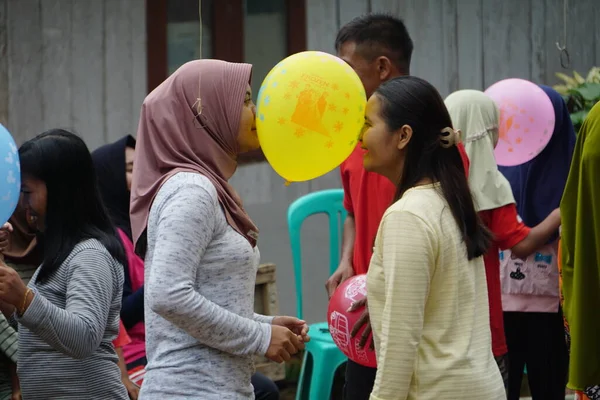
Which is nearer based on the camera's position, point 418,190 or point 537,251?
point 418,190

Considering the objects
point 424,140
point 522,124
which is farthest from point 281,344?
point 522,124

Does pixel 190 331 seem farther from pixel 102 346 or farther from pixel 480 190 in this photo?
pixel 480 190

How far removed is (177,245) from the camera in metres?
2.56

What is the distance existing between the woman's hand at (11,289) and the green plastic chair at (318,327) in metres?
2.22

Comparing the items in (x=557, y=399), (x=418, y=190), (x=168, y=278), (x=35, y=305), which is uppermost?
(x=418, y=190)

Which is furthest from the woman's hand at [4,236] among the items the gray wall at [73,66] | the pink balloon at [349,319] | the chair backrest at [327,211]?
the chair backrest at [327,211]

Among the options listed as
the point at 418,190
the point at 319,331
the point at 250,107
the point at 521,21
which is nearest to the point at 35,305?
the point at 250,107

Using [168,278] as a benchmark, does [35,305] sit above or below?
below

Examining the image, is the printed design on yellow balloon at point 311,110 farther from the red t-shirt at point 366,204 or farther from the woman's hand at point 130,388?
the woman's hand at point 130,388

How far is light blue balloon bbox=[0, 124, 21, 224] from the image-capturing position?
9.32 ft

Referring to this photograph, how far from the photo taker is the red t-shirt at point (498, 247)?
383cm

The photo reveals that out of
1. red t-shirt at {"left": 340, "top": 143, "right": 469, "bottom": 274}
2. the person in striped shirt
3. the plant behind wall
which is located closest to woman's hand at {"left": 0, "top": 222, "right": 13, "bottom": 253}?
the person in striped shirt

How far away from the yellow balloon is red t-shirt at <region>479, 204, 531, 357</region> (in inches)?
45.5

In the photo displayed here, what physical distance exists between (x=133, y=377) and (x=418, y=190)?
5.72ft
